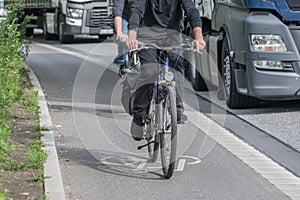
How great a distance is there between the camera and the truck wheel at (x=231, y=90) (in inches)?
475

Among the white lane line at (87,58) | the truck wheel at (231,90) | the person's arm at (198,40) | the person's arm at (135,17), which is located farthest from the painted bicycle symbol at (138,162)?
the white lane line at (87,58)

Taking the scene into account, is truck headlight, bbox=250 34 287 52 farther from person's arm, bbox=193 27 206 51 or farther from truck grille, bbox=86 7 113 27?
truck grille, bbox=86 7 113 27

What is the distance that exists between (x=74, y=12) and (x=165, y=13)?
63.8ft

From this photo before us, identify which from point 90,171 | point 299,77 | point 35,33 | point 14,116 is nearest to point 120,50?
point 14,116

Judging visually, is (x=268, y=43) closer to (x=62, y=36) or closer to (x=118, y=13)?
(x=118, y=13)

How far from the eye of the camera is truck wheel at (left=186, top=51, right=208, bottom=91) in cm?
1414

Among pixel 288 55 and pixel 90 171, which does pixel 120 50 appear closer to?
pixel 288 55

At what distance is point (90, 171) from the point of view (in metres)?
8.18

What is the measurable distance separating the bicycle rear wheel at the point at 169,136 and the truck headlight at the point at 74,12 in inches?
778

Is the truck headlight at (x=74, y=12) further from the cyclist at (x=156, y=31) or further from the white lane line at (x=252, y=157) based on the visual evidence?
the cyclist at (x=156, y=31)

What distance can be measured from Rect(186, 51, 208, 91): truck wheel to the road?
20 centimetres

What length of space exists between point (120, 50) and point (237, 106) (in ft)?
6.79

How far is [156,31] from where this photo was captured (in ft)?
26.6

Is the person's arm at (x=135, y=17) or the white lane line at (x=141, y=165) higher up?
the person's arm at (x=135, y=17)
